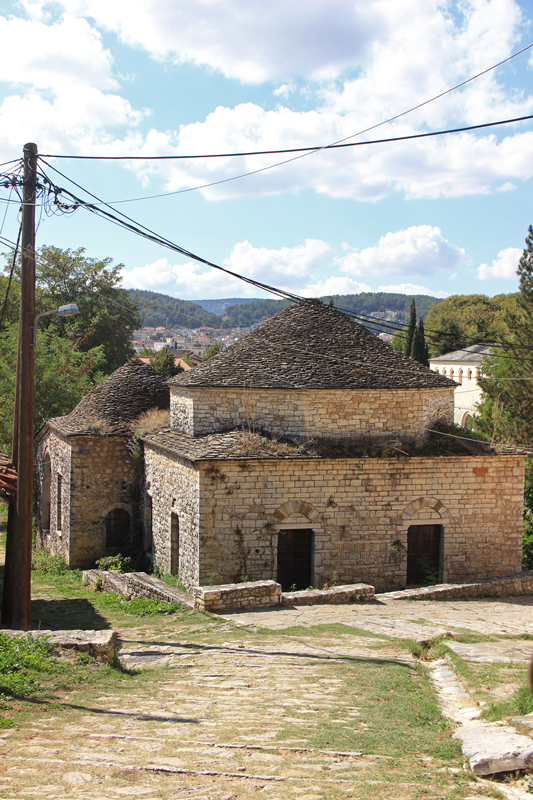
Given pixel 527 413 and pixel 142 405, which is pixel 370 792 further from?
pixel 527 413

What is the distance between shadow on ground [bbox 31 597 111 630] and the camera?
11.3 m

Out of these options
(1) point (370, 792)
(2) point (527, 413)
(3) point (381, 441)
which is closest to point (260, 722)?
(1) point (370, 792)

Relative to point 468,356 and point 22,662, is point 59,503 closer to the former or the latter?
point 22,662

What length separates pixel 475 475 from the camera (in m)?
14.5

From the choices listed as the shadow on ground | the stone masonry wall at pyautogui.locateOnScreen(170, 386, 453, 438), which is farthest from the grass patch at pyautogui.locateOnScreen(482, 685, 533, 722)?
the stone masonry wall at pyautogui.locateOnScreen(170, 386, 453, 438)

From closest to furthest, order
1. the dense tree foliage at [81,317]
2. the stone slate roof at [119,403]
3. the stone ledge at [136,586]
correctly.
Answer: the stone ledge at [136,586] → the stone slate roof at [119,403] → the dense tree foliage at [81,317]

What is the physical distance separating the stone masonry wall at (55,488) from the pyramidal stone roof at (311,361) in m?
5.48

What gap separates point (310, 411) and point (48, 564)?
9736 mm

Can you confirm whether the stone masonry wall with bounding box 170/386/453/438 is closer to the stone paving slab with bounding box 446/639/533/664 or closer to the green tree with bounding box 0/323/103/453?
the stone paving slab with bounding box 446/639/533/664

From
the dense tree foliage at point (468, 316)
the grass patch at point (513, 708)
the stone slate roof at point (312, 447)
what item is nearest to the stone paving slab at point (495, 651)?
the grass patch at point (513, 708)

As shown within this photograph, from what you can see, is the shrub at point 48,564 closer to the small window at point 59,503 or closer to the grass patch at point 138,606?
the small window at point 59,503

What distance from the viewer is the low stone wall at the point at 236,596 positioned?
10984 millimetres

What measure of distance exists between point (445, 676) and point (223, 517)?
20.9ft

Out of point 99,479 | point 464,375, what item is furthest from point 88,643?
point 464,375
